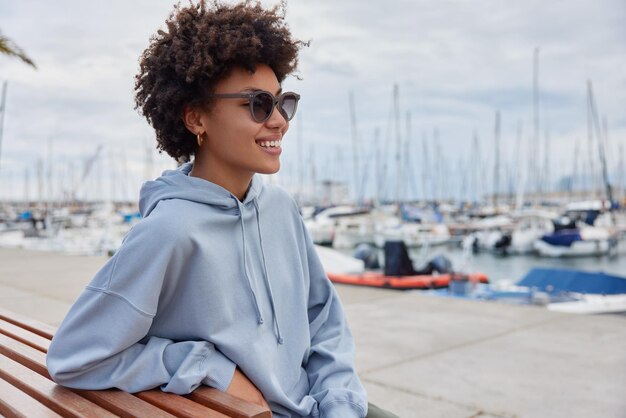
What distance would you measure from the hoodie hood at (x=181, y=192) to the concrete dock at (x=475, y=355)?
243 centimetres

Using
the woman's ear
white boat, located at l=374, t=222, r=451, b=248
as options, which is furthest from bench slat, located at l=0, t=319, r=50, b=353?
white boat, located at l=374, t=222, r=451, b=248

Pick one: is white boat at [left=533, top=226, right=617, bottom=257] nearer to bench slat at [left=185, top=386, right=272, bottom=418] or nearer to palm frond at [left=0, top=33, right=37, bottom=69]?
palm frond at [left=0, top=33, right=37, bottom=69]

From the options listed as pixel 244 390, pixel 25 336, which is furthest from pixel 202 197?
pixel 25 336

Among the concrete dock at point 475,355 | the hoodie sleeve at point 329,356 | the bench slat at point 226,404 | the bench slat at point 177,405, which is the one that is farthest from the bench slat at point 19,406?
the concrete dock at point 475,355

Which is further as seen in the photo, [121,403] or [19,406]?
[19,406]

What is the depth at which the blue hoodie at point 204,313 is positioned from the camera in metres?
1.56

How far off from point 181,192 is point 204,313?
1.16ft

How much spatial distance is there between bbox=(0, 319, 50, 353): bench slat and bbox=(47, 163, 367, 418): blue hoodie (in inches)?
29.7

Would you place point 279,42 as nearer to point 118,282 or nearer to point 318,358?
point 118,282

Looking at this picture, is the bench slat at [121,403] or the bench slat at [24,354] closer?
the bench slat at [121,403]

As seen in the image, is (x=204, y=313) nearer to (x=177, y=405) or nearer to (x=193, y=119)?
(x=177, y=405)

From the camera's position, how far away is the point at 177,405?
1.53 metres

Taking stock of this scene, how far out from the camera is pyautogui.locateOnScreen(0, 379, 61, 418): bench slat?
5.32ft

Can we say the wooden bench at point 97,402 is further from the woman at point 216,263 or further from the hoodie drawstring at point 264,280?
the hoodie drawstring at point 264,280
